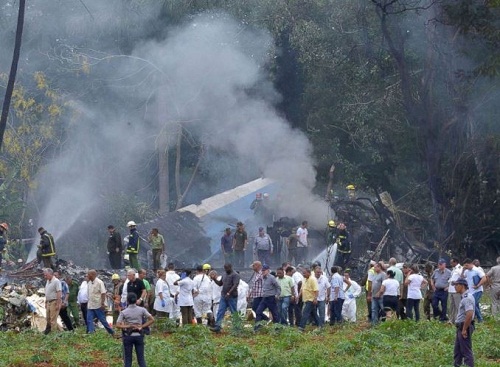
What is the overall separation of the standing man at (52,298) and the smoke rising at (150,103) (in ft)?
58.4

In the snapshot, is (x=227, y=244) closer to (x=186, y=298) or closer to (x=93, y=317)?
(x=186, y=298)

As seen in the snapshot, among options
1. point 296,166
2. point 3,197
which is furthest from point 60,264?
point 296,166

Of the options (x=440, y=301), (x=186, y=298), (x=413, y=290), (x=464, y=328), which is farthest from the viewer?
(x=440, y=301)

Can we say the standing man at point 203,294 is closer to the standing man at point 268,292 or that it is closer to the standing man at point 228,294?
the standing man at point 228,294

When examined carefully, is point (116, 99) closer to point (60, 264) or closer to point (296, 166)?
point (296, 166)

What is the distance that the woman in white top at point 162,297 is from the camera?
21.4m

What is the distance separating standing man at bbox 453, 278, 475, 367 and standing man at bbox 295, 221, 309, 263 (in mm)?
16789

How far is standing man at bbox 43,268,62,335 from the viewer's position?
20.0 meters

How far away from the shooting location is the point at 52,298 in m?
20.1

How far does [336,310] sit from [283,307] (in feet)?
3.97

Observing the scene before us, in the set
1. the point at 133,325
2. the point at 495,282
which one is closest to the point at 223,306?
the point at 495,282

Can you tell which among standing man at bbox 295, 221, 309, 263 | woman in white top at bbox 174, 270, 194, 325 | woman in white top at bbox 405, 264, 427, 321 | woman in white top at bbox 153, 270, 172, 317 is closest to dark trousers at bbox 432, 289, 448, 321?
woman in white top at bbox 405, 264, 427, 321

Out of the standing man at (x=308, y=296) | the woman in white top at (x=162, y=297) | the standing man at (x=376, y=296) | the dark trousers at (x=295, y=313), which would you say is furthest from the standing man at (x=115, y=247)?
the standing man at (x=376, y=296)

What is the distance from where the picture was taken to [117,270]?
28.2 meters
